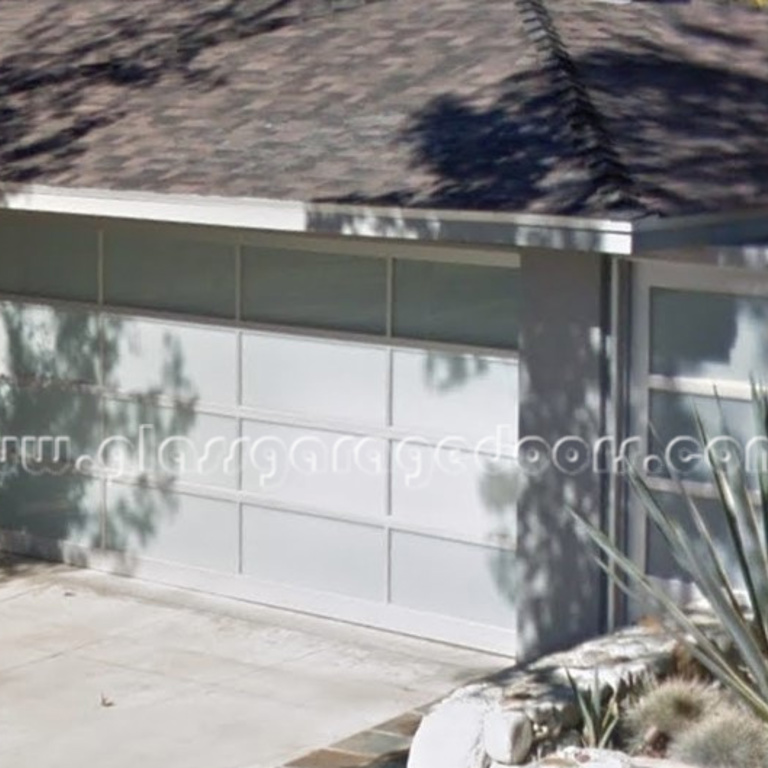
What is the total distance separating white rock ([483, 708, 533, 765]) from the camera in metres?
9.40

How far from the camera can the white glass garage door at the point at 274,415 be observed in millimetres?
12469

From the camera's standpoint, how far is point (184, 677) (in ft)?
39.2

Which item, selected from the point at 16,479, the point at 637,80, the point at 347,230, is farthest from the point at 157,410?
the point at 637,80

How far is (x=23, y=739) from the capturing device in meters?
10.9

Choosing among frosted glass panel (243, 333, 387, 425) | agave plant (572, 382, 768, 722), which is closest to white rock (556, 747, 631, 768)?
agave plant (572, 382, 768, 722)

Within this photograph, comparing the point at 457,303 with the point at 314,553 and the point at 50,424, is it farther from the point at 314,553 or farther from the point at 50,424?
the point at 50,424

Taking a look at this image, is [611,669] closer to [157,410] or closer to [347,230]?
[347,230]

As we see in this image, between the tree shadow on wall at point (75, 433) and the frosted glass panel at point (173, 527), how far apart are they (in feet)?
0.03

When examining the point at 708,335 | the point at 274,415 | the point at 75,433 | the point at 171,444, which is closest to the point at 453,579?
the point at 274,415

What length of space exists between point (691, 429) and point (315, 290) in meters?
2.73

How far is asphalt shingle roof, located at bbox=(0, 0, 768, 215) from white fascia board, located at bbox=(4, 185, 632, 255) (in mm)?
83

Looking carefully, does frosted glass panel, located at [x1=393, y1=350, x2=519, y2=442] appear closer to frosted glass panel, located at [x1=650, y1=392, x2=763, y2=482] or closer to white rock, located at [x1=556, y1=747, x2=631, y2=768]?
frosted glass panel, located at [x1=650, y1=392, x2=763, y2=482]

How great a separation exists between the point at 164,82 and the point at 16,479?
2823 mm

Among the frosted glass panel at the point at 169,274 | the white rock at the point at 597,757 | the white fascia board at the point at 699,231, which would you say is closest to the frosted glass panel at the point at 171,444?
the frosted glass panel at the point at 169,274
